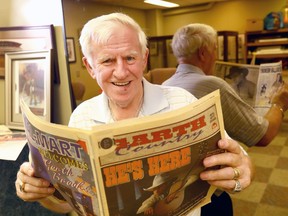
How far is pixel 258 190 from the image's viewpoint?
250cm

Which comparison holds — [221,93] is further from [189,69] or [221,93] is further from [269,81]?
[269,81]

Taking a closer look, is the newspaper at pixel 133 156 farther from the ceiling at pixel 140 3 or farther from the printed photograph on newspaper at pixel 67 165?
the ceiling at pixel 140 3

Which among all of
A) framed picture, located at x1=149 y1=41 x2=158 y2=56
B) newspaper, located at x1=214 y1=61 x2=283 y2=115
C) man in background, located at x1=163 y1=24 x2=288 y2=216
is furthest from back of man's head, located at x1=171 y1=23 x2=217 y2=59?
framed picture, located at x1=149 y1=41 x2=158 y2=56

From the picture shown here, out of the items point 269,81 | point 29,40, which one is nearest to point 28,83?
point 29,40

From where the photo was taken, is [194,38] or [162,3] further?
[162,3]

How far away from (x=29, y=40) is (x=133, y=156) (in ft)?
3.57

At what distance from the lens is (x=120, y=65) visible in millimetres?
803

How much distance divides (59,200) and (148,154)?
1.33 ft

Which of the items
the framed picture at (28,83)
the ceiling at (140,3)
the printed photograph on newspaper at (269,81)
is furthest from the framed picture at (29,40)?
the printed photograph on newspaper at (269,81)

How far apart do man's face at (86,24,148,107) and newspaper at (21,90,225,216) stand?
26 centimetres

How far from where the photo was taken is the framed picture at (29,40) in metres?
1.35

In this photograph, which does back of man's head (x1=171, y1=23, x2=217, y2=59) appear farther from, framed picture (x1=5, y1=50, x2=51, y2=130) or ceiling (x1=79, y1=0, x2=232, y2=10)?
framed picture (x1=5, y1=50, x2=51, y2=130)

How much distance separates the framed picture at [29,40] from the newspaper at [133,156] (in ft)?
2.52

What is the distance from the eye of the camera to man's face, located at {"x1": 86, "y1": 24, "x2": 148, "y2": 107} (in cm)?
79
